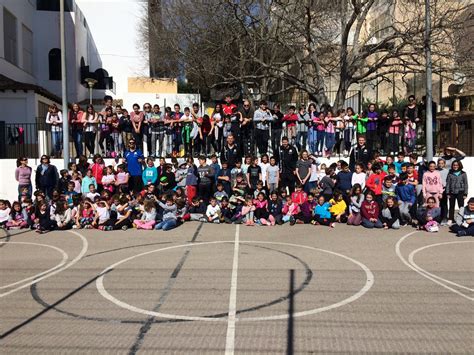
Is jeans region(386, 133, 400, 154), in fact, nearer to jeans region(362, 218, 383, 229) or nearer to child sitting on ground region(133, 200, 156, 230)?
jeans region(362, 218, 383, 229)

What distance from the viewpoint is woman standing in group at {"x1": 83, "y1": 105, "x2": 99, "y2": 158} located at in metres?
16.4

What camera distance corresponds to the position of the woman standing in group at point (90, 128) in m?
16.4

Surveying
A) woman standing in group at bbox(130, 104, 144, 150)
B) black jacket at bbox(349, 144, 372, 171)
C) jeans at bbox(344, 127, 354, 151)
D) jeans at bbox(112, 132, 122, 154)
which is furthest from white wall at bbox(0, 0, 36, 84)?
black jacket at bbox(349, 144, 372, 171)

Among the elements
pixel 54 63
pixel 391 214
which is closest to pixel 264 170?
pixel 391 214

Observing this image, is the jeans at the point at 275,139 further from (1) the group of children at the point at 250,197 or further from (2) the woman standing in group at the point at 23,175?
(2) the woman standing in group at the point at 23,175

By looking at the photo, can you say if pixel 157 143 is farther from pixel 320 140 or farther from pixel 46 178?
pixel 320 140

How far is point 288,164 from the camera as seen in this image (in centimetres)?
1508

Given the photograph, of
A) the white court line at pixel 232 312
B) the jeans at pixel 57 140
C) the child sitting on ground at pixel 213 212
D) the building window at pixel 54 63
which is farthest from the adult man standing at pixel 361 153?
the building window at pixel 54 63

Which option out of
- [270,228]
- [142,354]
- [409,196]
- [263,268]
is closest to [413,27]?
[409,196]

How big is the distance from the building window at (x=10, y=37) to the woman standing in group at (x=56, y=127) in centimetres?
1452

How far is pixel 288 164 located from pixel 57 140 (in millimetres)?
7794

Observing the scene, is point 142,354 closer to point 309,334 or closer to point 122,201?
point 309,334

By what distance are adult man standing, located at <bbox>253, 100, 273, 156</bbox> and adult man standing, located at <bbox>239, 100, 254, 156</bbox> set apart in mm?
263

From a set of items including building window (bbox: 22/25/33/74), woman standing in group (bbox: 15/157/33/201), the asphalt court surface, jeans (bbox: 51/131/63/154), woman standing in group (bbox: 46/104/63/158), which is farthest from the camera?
building window (bbox: 22/25/33/74)
